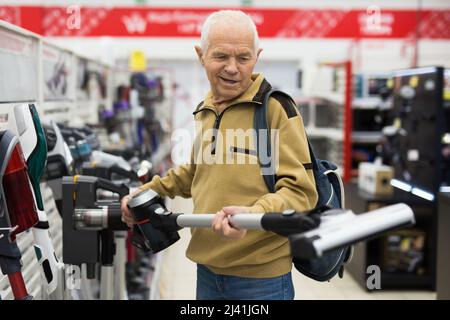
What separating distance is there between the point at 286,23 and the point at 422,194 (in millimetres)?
6168

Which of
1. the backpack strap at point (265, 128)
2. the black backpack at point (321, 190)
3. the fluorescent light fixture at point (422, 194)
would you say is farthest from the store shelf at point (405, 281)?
the backpack strap at point (265, 128)

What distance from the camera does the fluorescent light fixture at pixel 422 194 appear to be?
5.16 meters

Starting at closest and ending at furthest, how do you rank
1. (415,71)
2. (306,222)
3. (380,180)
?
(306,222)
(380,180)
(415,71)

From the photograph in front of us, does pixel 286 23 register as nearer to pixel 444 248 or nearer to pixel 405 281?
pixel 405 281

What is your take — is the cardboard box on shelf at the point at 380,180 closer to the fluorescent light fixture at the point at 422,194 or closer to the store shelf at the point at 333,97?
the fluorescent light fixture at the point at 422,194

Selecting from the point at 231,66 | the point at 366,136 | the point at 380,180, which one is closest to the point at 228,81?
the point at 231,66

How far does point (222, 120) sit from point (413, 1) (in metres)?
11.3

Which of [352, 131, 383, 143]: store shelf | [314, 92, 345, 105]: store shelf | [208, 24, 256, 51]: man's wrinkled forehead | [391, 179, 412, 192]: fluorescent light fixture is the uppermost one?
[208, 24, 256, 51]: man's wrinkled forehead

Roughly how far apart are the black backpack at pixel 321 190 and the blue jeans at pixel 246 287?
0.26 feet

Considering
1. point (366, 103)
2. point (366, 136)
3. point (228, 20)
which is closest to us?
point (228, 20)

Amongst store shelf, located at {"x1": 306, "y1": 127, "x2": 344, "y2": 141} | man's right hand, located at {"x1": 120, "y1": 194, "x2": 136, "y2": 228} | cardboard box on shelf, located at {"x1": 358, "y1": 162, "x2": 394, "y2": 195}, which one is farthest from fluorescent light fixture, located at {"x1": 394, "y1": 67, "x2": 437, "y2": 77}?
man's right hand, located at {"x1": 120, "y1": 194, "x2": 136, "y2": 228}

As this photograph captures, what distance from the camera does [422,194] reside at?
5285 mm

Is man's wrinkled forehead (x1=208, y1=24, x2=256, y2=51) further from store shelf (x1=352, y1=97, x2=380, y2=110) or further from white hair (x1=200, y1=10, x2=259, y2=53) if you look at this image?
store shelf (x1=352, y1=97, x2=380, y2=110)

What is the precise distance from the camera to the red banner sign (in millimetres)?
10570
